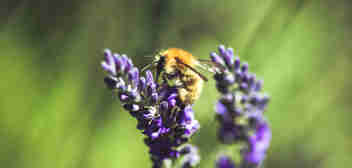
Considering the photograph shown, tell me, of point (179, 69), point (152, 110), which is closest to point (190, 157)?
point (152, 110)

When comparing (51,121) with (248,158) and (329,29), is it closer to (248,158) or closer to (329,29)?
(248,158)

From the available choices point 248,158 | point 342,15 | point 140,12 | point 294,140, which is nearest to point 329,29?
point 342,15

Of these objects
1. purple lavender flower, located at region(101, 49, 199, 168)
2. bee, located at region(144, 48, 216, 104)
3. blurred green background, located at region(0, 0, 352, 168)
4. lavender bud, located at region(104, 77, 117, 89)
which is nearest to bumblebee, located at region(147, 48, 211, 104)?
bee, located at region(144, 48, 216, 104)

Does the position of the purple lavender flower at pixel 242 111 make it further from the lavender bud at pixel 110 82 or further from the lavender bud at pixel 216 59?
the lavender bud at pixel 110 82

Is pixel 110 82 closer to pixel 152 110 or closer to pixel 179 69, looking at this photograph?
pixel 152 110

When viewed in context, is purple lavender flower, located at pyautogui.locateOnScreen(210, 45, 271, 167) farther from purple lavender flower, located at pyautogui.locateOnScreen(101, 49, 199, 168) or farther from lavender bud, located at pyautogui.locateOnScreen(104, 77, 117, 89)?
lavender bud, located at pyautogui.locateOnScreen(104, 77, 117, 89)
